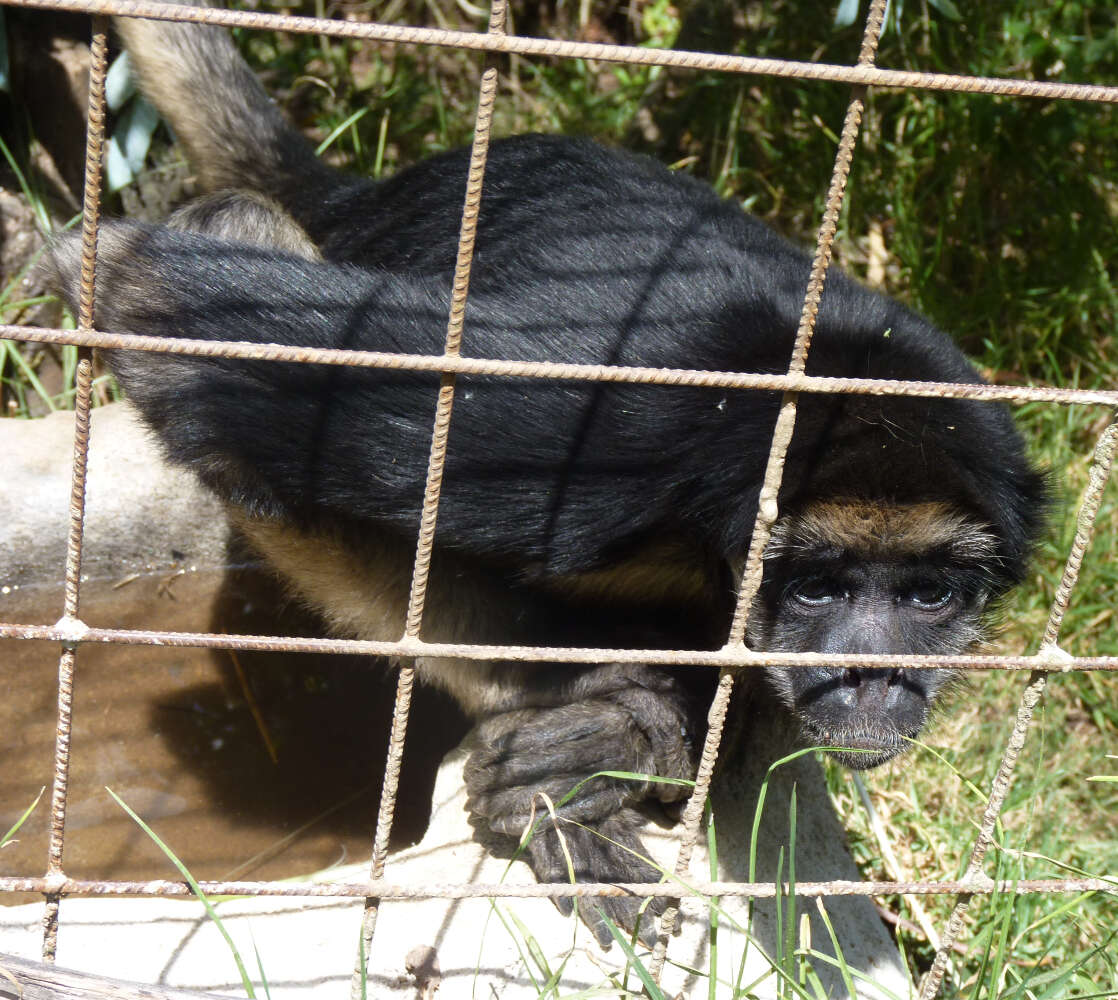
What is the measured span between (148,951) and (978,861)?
1.63 m

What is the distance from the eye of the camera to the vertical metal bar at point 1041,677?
86.3 inches

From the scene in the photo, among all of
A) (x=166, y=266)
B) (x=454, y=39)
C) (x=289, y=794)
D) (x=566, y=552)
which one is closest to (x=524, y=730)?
(x=566, y=552)

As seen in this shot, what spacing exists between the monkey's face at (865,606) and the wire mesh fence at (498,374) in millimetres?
416

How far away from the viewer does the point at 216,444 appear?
2.71 metres

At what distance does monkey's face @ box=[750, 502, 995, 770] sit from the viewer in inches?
107

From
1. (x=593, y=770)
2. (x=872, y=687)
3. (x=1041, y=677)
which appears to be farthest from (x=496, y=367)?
(x=593, y=770)

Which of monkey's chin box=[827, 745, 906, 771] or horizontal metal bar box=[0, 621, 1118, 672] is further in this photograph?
monkey's chin box=[827, 745, 906, 771]

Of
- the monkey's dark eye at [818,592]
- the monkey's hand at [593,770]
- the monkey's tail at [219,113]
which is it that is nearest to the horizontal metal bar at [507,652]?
the monkey's dark eye at [818,592]

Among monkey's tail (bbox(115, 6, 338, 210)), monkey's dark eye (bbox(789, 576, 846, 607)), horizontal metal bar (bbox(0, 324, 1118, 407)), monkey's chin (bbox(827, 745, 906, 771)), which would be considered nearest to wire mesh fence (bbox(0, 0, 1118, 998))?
horizontal metal bar (bbox(0, 324, 1118, 407))

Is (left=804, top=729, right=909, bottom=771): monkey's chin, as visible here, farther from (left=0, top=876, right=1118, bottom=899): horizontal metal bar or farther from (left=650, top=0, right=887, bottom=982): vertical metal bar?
(left=650, top=0, right=887, bottom=982): vertical metal bar

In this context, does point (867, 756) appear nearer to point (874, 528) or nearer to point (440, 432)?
point (874, 528)

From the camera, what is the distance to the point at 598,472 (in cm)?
268

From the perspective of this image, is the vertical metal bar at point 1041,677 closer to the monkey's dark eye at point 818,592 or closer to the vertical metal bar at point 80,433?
the monkey's dark eye at point 818,592

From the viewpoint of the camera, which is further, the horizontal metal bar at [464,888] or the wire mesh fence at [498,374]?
the horizontal metal bar at [464,888]
